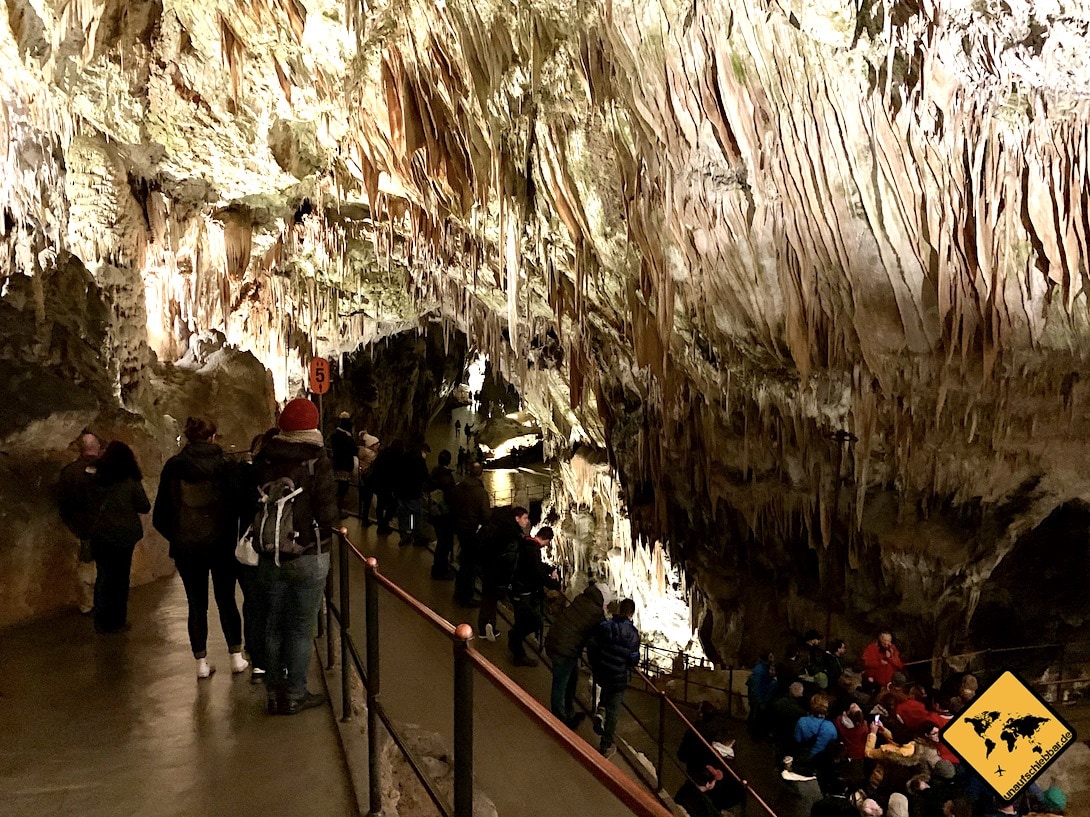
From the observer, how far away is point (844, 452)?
311 inches

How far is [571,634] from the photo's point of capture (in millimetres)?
4301

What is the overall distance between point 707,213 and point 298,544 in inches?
159

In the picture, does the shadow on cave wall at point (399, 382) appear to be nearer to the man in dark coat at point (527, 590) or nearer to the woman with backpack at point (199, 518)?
the man in dark coat at point (527, 590)

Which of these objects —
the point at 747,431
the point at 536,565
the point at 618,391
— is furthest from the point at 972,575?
the point at 536,565

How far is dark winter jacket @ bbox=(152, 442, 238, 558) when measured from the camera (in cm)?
340

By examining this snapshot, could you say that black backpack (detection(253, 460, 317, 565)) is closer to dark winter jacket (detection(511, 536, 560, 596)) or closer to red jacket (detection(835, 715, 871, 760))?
dark winter jacket (detection(511, 536, 560, 596))

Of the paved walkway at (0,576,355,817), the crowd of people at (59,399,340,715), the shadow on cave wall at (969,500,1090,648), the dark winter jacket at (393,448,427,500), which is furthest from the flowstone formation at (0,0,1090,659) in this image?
the paved walkway at (0,576,355,817)

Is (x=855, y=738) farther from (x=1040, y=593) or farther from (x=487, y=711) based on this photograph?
(x=1040, y=593)

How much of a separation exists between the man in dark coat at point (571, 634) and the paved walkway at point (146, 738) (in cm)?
139

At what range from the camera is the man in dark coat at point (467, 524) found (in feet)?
19.3

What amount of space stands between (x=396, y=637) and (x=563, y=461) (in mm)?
8783

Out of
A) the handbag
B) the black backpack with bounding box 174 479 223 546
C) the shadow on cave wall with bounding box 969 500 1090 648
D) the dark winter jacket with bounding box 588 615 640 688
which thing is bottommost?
the shadow on cave wall with bounding box 969 500 1090 648

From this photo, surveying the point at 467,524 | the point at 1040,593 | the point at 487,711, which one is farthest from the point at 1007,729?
the point at 1040,593

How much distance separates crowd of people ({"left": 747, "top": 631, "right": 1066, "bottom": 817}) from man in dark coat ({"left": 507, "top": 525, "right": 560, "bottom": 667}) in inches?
70.0
